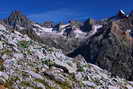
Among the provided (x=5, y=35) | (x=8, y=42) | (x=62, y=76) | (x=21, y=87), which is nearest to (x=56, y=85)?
(x=62, y=76)

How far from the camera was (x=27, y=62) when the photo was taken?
222 feet

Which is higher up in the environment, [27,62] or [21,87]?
[27,62]

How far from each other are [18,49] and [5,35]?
865 cm

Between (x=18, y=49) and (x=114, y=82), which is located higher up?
(x=18, y=49)

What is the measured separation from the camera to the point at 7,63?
62812 millimetres

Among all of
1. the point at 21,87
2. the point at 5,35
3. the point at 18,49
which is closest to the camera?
the point at 21,87

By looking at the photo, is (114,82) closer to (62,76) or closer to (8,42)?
(62,76)

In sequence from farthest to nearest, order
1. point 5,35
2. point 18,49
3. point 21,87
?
point 5,35, point 18,49, point 21,87

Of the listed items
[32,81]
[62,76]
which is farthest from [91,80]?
[32,81]

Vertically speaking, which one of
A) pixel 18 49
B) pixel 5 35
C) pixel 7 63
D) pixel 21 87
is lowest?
pixel 21 87

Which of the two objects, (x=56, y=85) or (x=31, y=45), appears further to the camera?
(x=31, y=45)

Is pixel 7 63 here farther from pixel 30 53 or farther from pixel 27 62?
pixel 30 53

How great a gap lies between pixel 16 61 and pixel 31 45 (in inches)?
608

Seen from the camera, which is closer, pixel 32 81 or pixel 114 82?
pixel 32 81
